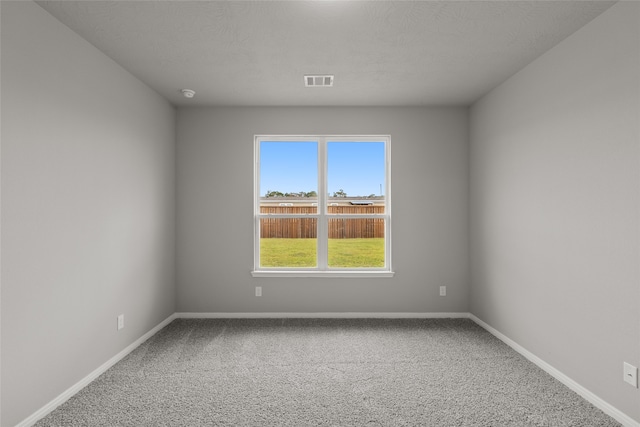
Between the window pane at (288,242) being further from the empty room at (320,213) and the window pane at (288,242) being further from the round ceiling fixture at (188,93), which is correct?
the round ceiling fixture at (188,93)

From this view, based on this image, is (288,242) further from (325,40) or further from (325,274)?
(325,40)

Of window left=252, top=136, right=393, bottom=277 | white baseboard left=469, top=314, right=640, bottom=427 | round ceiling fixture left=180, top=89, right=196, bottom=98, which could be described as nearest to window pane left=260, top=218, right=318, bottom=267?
window left=252, top=136, right=393, bottom=277

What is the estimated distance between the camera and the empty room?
2018mm

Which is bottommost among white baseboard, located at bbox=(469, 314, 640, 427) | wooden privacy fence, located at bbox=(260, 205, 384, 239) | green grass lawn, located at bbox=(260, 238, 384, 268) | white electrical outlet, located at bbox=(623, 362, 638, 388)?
white baseboard, located at bbox=(469, 314, 640, 427)

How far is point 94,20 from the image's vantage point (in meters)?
2.20

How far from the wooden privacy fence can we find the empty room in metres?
0.03

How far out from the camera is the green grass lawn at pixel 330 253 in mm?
4094

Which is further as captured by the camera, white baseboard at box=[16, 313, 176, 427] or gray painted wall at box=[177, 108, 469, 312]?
gray painted wall at box=[177, 108, 469, 312]

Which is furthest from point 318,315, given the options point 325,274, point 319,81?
point 319,81

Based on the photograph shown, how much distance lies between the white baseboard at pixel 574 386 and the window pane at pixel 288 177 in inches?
97.1

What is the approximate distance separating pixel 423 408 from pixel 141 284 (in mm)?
2706

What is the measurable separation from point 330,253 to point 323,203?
0.63m

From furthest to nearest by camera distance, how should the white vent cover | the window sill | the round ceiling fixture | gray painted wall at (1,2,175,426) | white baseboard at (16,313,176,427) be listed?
the window sill → the round ceiling fixture → the white vent cover → white baseboard at (16,313,176,427) → gray painted wall at (1,2,175,426)

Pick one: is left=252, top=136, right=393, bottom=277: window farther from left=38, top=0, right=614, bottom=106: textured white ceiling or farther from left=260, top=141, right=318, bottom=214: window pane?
left=38, top=0, right=614, bottom=106: textured white ceiling
